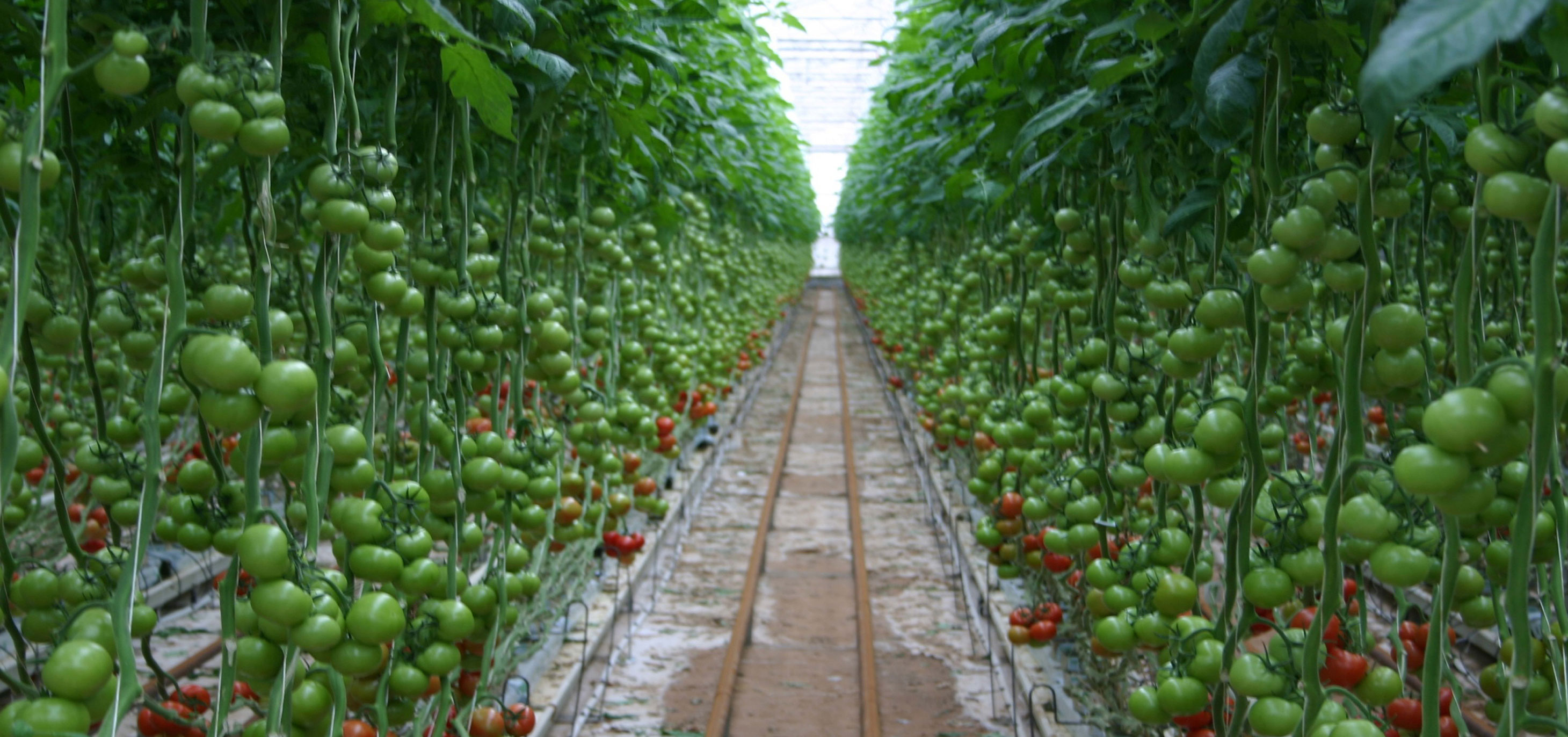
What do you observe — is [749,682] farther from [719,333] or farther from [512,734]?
[719,333]

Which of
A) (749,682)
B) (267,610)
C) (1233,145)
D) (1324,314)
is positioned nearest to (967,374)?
(749,682)

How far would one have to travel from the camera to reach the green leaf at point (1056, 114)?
92.6 inches

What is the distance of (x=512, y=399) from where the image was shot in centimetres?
296

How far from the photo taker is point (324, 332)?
5.83 ft

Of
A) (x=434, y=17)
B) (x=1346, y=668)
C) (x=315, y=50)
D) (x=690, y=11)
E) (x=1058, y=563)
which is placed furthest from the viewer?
(x=1058, y=563)

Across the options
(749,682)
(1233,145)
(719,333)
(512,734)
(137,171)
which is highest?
(1233,145)

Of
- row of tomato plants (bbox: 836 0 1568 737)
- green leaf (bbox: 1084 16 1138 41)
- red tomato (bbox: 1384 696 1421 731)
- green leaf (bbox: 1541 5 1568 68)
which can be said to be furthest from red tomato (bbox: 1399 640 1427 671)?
green leaf (bbox: 1541 5 1568 68)

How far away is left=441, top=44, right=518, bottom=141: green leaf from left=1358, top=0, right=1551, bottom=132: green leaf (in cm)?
155

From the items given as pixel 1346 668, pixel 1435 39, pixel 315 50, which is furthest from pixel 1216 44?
pixel 315 50

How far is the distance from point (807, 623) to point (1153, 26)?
13.9 feet

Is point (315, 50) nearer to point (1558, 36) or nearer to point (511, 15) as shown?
point (511, 15)

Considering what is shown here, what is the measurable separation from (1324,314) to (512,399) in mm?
2140

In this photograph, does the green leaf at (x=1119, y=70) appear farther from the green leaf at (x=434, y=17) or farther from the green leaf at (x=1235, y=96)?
the green leaf at (x=434, y=17)

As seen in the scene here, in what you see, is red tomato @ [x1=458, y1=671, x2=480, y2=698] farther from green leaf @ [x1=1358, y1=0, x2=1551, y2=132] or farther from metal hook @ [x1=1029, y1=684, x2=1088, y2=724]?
green leaf @ [x1=1358, y1=0, x2=1551, y2=132]
